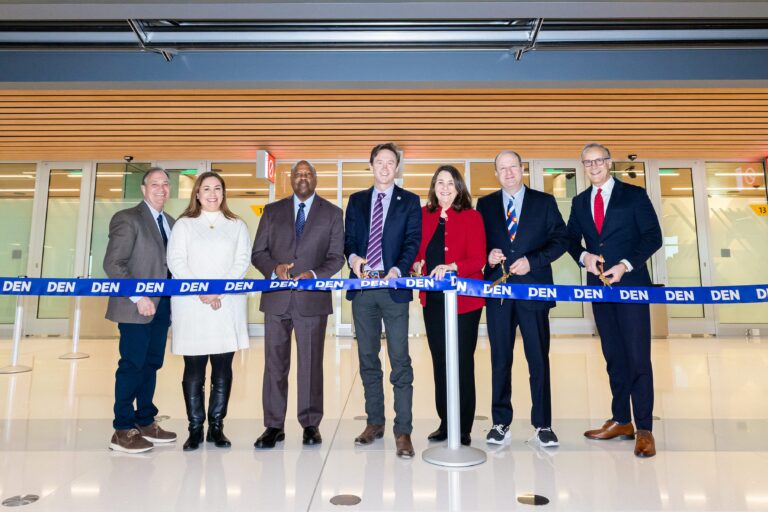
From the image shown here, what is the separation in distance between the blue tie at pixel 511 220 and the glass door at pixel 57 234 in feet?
28.9

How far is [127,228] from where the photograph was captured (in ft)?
9.02

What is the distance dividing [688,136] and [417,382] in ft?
21.5

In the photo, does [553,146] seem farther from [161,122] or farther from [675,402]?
[161,122]

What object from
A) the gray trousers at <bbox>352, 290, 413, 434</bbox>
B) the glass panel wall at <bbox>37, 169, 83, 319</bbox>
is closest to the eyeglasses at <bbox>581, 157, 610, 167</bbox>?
the gray trousers at <bbox>352, 290, 413, 434</bbox>

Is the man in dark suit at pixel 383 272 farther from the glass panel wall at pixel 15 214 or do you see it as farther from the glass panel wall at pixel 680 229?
the glass panel wall at pixel 15 214

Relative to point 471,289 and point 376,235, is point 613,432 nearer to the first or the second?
point 471,289

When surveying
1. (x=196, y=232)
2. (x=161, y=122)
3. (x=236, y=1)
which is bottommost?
(x=196, y=232)

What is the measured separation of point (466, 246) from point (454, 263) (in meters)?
0.16

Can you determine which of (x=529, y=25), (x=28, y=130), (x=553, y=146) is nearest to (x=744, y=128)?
(x=553, y=146)

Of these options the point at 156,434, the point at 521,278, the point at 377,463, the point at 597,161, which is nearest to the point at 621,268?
the point at 521,278

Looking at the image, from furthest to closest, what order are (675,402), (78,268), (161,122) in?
(78,268)
(161,122)
(675,402)

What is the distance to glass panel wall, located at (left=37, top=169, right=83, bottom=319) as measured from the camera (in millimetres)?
8859

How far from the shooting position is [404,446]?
2516 mm

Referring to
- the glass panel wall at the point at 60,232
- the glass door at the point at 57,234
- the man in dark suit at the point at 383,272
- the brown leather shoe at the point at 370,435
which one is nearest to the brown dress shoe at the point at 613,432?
the man in dark suit at the point at 383,272
